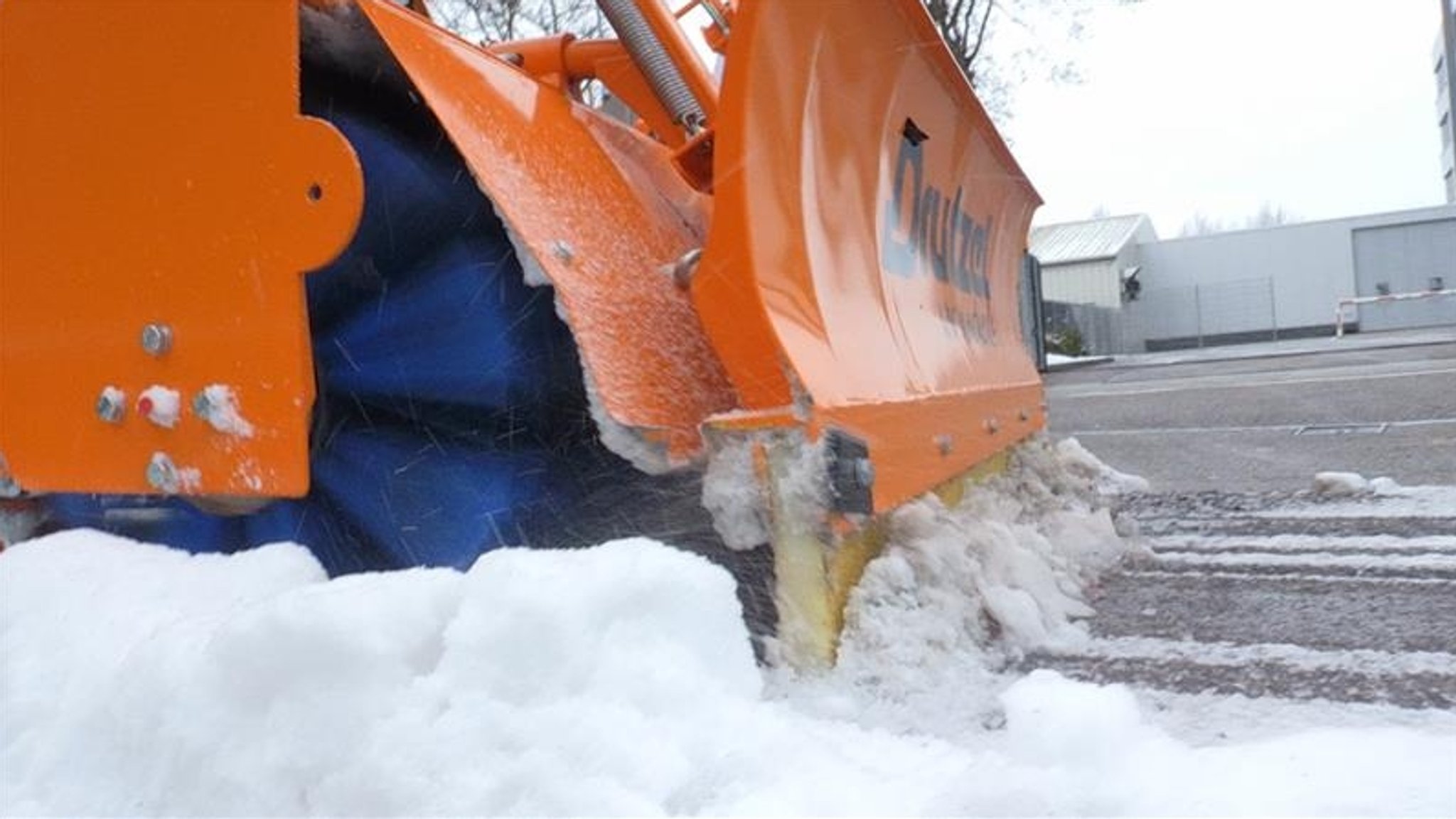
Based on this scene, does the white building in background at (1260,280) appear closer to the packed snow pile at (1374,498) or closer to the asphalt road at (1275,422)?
the asphalt road at (1275,422)

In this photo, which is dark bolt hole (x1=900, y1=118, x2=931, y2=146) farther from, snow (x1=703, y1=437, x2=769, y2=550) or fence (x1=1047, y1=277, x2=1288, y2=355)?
fence (x1=1047, y1=277, x2=1288, y2=355)

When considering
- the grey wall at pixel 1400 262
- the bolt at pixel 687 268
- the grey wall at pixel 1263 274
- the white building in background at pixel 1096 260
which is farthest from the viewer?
the white building in background at pixel 1096 260

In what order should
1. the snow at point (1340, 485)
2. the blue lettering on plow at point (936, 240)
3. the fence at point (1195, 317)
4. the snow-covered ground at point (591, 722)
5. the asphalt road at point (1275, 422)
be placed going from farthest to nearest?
the fence at point (1195, 317) → the asphalt road at point (1275, 422) → the snow at point (1340, 485) → the blue lettering on plow at point (936, 240) → the snow-covered ground at point (591, 722)

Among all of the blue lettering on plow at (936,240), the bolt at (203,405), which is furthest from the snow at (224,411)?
the blue lettering on plow at (936,240)

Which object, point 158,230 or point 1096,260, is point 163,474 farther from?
point 1096,260

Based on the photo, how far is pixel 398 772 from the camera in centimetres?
142

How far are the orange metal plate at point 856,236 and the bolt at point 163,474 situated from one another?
989 millimetres

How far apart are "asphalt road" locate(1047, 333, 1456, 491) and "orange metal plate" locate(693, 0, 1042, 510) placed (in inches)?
90.7

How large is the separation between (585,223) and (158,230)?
2.54ft

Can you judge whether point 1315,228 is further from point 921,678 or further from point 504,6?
point 921,678

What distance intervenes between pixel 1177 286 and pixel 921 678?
37.6m

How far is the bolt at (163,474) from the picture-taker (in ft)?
6.70

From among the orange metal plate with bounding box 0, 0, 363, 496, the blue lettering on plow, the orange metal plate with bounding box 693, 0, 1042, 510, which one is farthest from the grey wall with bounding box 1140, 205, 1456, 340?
the orange metal plate with bounding box 0, 0, 363, 496

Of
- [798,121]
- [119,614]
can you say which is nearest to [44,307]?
[119,614]
